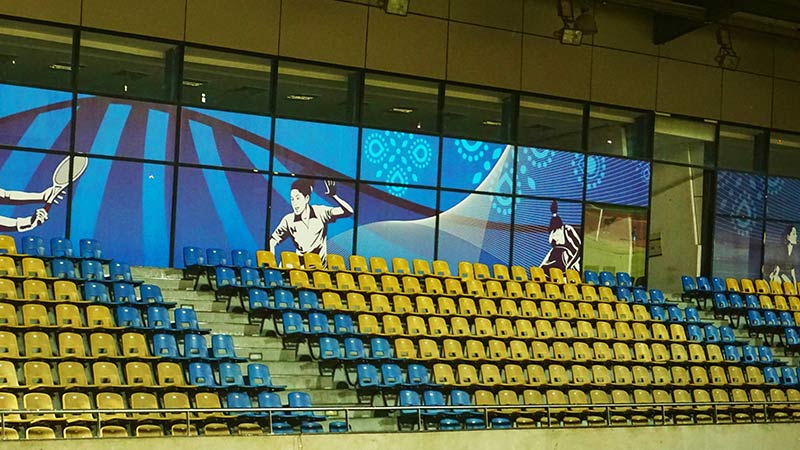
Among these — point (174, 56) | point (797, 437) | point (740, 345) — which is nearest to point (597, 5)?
point (740, 345)

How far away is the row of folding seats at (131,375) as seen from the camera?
1259 cm

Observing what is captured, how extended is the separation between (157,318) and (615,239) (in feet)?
31.1

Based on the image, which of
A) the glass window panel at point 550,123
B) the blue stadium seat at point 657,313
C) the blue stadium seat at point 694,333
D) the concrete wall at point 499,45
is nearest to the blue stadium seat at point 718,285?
the blue stadium seat at point 657,313

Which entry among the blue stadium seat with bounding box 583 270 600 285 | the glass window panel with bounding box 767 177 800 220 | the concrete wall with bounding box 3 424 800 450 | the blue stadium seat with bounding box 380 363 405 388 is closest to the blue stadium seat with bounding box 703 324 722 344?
the blue stadium seat with bounding box 583 270 600 285

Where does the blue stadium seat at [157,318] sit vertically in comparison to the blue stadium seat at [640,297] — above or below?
below

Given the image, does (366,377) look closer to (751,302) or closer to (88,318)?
(88,318)

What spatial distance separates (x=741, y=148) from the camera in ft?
74.8

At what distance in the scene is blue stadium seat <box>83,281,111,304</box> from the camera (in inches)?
587

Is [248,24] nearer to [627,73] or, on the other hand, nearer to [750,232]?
[627,73]

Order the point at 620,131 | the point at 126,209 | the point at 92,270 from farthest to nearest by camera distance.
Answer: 1. the point at 620,131
2. the point at 126,209
3. the point at 92,270

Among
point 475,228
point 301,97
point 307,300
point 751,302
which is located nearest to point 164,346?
point 307,300

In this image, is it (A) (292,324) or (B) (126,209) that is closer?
(A) (292,324)

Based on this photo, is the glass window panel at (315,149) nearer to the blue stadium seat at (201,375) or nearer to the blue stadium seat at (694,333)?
the blue stadium seat at (201,375)

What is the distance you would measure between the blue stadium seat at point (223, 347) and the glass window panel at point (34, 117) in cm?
422
